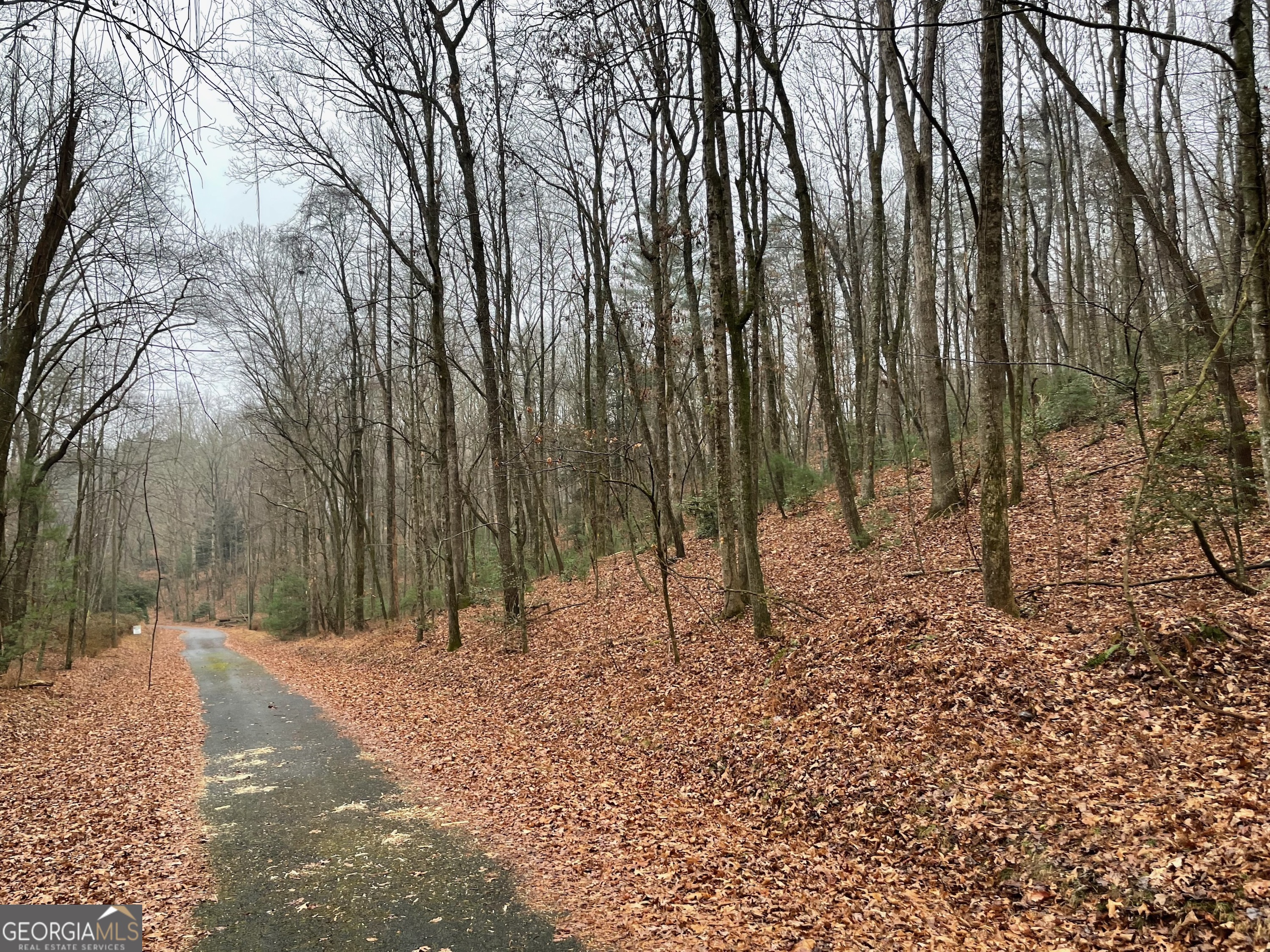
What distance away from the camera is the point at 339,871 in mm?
4883

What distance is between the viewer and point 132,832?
570 centimetres

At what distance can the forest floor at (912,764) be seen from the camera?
12.3ft

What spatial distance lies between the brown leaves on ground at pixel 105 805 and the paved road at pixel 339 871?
25 centimetres

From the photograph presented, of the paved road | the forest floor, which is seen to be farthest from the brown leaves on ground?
the forest floor

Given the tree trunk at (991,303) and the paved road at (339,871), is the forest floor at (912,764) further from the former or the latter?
the tree trunk at (991,303)

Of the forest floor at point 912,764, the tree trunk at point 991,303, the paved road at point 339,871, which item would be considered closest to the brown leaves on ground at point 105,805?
the paved road at point 339,871

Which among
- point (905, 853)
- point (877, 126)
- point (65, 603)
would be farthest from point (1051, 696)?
point (65, 603)

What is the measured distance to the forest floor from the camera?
12.3ft

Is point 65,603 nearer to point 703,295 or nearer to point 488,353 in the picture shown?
point 488,353

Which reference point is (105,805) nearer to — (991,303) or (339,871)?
(339,871)

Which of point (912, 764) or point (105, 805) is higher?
point (912, 764)

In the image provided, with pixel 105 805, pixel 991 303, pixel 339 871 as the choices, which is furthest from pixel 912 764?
pixel 105 805

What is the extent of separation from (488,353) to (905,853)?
39.0 feet

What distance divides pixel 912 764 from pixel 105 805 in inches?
306
